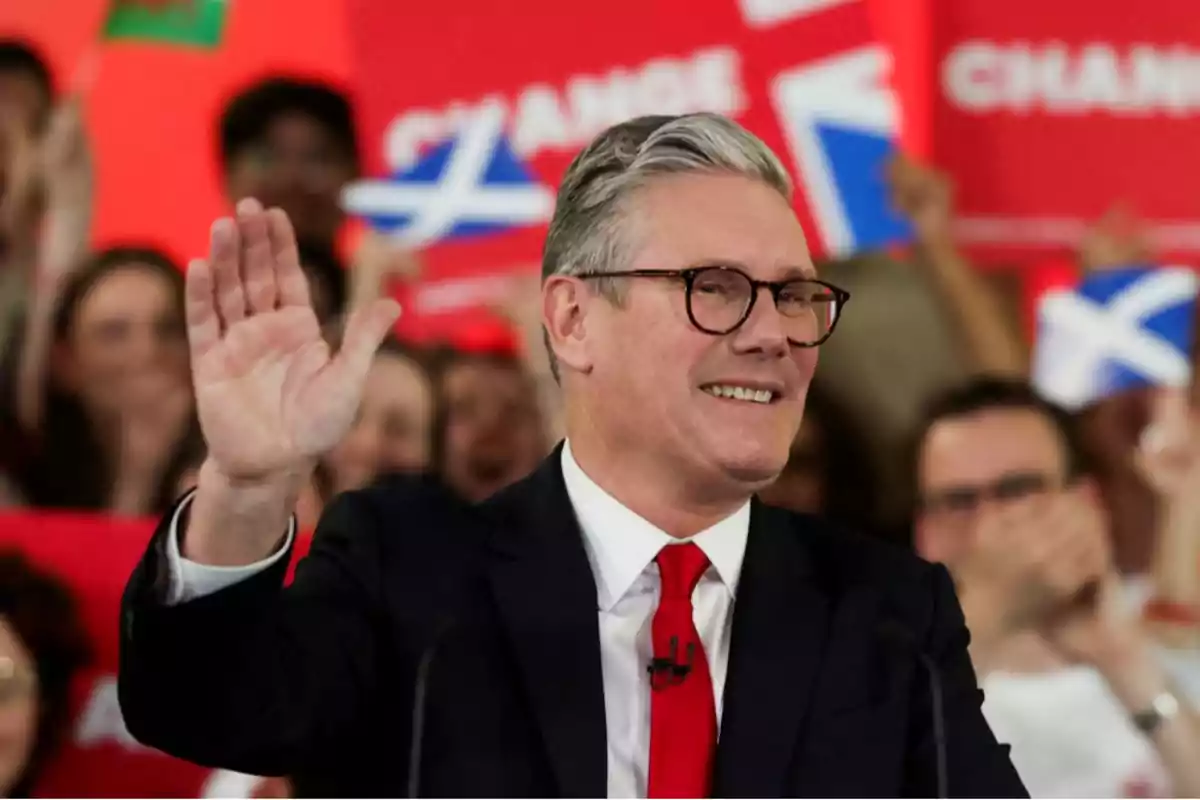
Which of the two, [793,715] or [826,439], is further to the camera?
[826,439]

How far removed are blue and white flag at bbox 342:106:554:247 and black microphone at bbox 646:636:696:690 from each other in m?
1.93

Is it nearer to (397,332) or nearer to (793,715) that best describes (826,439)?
(397,332)

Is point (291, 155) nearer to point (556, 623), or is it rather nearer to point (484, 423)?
point (484, 423)

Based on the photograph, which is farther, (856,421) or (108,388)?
(856,421)

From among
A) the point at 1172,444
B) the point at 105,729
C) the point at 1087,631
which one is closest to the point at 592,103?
the point at 1172,444

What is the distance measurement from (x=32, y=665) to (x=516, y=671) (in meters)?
0.98

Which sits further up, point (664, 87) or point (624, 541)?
A: point (664, 87)

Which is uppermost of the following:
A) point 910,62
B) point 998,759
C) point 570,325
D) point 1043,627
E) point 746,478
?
point 910,62

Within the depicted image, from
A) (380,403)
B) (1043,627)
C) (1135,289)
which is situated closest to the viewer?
(1043,627)

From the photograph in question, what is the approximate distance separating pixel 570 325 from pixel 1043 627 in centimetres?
119

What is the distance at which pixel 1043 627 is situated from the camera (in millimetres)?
2240

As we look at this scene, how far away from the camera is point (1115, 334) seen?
312 cm

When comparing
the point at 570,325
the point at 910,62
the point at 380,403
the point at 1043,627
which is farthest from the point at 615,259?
the point at 910,62

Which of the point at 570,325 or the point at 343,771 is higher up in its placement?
the point at 570,325
